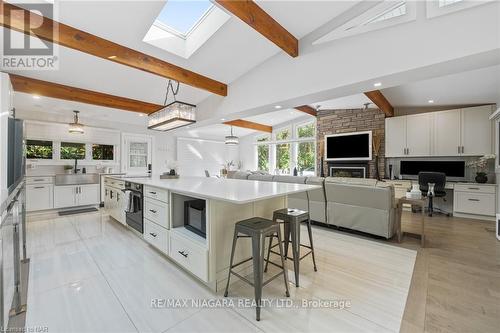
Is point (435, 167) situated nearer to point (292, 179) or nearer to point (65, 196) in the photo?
point (292, 179)

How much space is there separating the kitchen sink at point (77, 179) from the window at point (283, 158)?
20.8 feet

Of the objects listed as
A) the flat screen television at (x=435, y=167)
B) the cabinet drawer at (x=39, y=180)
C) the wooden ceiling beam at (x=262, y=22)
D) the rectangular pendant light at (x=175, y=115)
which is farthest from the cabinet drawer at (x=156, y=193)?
the flat screen television at (x=435, y=167)

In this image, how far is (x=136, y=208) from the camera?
3082 millimetres

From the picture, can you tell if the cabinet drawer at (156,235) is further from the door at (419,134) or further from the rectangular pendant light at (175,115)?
the door at (419,134)

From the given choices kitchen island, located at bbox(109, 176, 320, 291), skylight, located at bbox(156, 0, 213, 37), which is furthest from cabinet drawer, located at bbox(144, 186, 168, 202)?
skylight, located at bbox(156, 0, 213, 37)

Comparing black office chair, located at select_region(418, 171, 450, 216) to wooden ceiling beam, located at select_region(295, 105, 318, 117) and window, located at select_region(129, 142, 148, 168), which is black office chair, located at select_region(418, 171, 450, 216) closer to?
wooden ceiling beam, located at select_region(295, 105, 318, 117)

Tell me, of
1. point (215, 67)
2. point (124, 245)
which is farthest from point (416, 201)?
point (124, 245)

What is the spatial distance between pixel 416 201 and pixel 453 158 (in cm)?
317

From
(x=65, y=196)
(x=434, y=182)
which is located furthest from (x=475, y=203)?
(x=65, y=196)

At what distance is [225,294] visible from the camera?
1866mm

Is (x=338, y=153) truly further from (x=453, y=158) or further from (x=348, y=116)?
(x=453, y=158)

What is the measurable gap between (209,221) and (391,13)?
3146 millimetres

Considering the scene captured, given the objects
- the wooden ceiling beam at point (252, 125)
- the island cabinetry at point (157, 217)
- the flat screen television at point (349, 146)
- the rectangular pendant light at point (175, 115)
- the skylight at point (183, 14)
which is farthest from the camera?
the wooden ceiling beam at point (252, 125)

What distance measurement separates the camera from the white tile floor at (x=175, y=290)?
1.55 m
